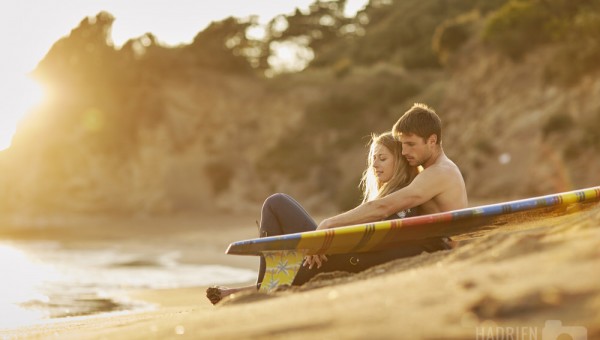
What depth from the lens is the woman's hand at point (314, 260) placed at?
4.07m

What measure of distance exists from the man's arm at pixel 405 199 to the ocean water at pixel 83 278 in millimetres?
3539

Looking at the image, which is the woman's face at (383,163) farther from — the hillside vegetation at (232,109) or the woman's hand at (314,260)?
the hillside vegetation at (232,109)

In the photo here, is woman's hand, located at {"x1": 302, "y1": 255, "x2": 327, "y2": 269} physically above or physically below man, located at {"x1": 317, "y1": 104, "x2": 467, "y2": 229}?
below

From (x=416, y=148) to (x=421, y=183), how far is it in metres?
0.24

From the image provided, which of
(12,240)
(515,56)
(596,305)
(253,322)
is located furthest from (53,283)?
(515,56)

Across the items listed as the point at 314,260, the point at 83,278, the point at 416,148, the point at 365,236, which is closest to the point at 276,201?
the point at 314,260

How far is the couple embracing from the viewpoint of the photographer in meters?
4.05

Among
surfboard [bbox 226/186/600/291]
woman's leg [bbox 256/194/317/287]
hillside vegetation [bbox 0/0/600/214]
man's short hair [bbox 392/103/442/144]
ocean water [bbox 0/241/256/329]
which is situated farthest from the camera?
hillside vegetation [bbox 0/0/600/214]

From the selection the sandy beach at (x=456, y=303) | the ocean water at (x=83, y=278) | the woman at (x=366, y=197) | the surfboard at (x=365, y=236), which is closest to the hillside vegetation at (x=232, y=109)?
the ocean water at (x=83, y=278)

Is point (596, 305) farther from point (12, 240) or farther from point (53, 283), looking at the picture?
point (12, 240)

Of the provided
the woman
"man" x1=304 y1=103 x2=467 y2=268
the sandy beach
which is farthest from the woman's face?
the sandy beach

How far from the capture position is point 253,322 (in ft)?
8.61

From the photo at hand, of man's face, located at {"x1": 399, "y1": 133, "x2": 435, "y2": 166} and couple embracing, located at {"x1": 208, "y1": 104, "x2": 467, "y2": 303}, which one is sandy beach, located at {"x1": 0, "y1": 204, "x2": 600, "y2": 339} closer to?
couple embracing, located at {"x1": 208, "y1": 104, "x2": 467, "y2": 303}

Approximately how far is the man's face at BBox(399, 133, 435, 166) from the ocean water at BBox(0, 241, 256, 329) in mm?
3832
